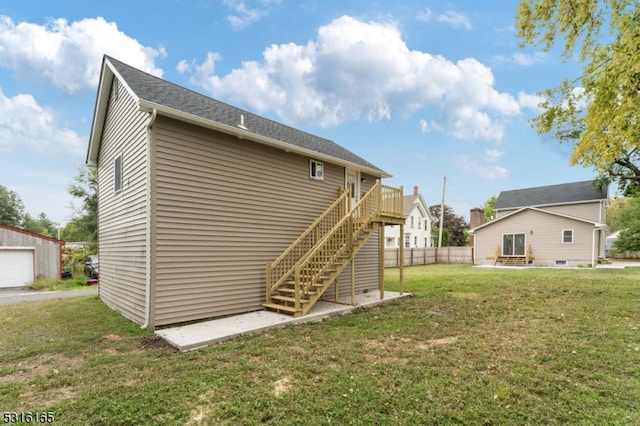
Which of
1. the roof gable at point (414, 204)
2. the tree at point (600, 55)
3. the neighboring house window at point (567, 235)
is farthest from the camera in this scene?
the roof gable at point (414, 204)

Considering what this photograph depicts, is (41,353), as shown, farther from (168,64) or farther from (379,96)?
(379,96)

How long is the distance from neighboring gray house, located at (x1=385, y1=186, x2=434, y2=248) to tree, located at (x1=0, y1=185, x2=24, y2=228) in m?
52.5

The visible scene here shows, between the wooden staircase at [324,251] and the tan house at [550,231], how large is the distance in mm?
16075

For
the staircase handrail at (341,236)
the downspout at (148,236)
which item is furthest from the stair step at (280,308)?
the downspout at (148,236)

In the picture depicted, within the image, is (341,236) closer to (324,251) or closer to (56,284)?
(324,251)

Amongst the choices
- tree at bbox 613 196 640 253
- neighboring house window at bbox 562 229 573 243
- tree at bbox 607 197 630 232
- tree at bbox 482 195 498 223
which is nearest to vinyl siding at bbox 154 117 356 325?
neighboring house window at bbox 562 229 573 243

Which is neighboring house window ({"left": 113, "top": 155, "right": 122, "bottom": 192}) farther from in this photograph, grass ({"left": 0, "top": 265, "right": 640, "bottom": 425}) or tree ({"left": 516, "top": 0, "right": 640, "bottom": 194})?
tree ({"left": 516, "top": 0, "right": 640, "bottom": 194})

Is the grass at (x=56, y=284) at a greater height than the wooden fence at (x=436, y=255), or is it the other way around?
the wooden fence at (x=436, y=255)

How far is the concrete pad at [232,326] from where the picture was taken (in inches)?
196

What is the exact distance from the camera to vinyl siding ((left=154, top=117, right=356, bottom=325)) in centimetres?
596

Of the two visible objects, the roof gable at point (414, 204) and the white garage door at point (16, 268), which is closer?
the white garage door at point (16, 268)

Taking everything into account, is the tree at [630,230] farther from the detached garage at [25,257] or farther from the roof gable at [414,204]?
the detached garage at [25,257]

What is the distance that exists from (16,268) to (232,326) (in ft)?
49.7

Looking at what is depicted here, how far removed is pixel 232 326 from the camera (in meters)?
5.83
